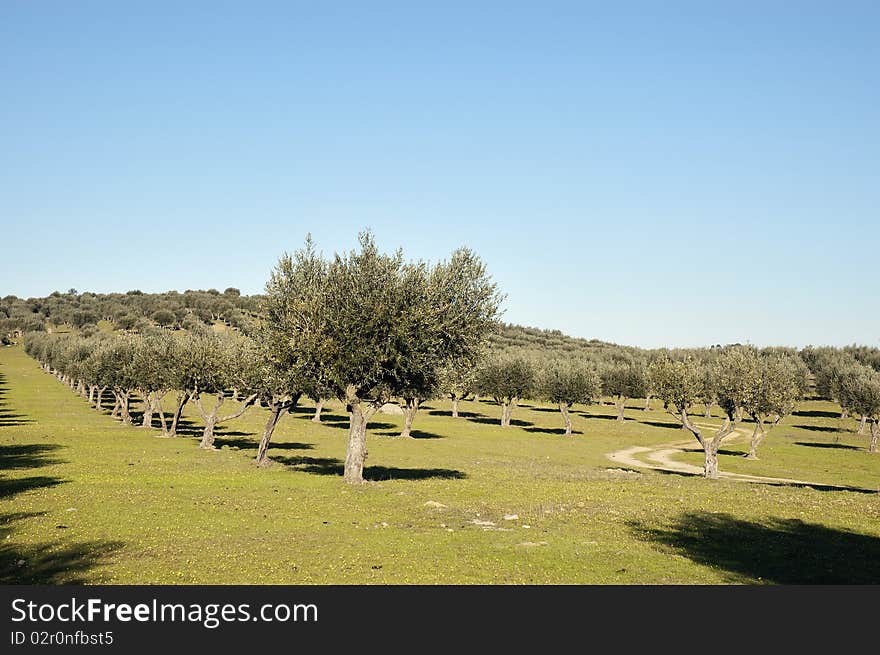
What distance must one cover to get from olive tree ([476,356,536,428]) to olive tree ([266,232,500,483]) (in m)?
75.8

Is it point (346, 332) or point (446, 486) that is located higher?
point (346, 332)

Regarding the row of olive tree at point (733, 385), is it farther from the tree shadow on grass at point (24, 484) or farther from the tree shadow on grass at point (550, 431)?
the tree shadow on grass at point (24, 484)

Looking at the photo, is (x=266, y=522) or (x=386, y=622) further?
(x=266, y=522)

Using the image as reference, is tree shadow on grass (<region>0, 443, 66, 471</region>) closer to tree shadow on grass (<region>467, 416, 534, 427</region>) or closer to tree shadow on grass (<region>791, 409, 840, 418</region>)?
tree shadow on grass (<region>467, 416, 534, 427</region>)

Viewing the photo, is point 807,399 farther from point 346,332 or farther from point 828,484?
point 346,332

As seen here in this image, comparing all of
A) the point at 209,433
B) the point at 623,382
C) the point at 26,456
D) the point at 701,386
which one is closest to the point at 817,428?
the point at 623,382

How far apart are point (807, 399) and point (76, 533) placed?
197 m

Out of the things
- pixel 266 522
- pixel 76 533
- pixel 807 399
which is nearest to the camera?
pixel 76 533

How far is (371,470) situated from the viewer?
5028 cm

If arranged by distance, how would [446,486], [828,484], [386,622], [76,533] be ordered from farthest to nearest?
[828,484] < [446,486] < [76,533] < [386,622]

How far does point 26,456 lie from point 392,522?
119 feet

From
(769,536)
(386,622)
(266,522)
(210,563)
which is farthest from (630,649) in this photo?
(266,522)

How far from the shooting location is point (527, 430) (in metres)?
110

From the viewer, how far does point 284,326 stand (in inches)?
1597
